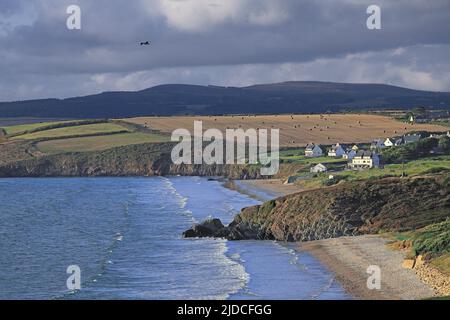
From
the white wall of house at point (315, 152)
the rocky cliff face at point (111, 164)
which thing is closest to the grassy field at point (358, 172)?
the white wall of house at point (315, 152)

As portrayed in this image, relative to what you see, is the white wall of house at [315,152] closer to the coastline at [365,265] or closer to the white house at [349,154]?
the white house at [349,154]

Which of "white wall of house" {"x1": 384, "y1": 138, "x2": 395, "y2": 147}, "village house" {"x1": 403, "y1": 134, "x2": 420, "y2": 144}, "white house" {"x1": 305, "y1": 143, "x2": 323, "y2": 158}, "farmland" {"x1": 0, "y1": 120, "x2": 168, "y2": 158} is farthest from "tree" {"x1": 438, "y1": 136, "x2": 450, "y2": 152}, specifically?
"farmland" {"x1": 0, "y1": 120, "x2": 168, "y2": 158}

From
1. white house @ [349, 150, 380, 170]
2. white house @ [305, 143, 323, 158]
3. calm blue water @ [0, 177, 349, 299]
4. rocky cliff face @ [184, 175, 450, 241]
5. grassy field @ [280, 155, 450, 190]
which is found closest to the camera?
calm blue water @ [0, 177, 349, 299]

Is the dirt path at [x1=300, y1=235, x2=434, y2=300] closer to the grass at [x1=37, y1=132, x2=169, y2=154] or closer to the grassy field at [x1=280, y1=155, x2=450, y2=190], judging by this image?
the grassy field at [x1=280, y1=155, x2=450, y2=190]
